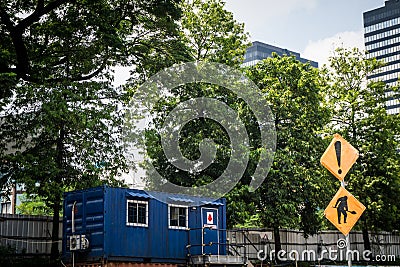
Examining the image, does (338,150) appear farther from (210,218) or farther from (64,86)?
(64,86)

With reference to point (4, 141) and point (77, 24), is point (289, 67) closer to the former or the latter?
point (77, 24)

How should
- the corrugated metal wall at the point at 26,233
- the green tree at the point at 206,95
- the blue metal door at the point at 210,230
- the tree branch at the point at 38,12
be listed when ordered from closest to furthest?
1. the tree branch at the point at 38,12
2. the blue metal door at the point at 210,230
3. the corrugated metal wall at the point at 26,233
4. the green tree at the point at 206,95

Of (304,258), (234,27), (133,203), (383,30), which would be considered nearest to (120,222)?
(133,203)

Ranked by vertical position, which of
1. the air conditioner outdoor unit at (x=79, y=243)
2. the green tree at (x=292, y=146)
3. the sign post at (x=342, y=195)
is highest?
the green tree at (x=292, y=146)

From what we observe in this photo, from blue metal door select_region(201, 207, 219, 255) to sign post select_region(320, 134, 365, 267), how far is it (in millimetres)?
11818

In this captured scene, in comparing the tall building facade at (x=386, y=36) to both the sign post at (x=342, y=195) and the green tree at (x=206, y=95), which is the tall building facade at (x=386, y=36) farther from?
the sign post at (x=342, y=195)

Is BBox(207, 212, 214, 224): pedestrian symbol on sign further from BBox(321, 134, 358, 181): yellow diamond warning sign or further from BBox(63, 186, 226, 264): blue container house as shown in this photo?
BBox(321, 134, 358, 181): yellow diamond warning sign

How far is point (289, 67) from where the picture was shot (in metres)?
31.4

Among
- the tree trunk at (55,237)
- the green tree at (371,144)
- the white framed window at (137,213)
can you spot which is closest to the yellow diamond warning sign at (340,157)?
the white framed window at (137,213)

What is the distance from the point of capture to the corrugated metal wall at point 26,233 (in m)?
23.2

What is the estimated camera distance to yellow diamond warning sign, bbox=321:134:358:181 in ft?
30.1

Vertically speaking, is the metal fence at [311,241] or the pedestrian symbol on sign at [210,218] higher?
the pedestrian symbol on sign at [210,218]

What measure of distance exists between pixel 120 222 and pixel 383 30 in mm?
148896

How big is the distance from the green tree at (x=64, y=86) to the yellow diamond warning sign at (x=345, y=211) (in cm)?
1282
